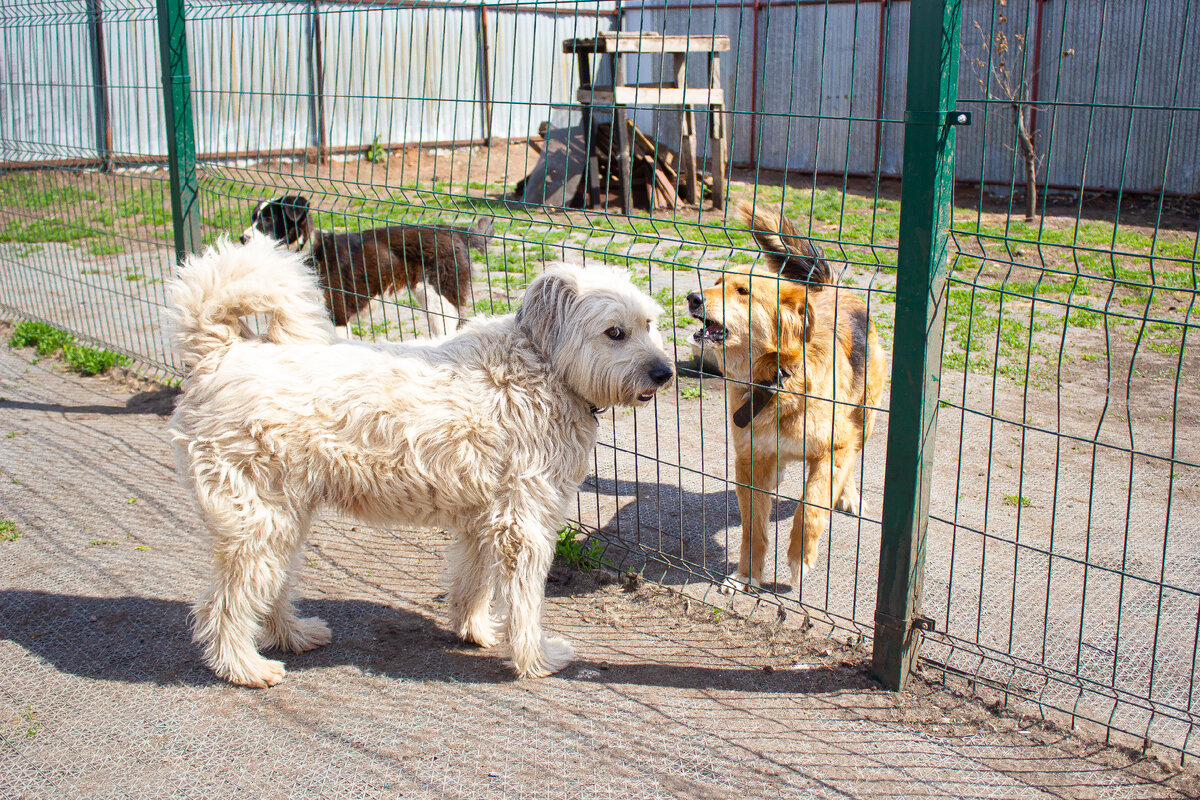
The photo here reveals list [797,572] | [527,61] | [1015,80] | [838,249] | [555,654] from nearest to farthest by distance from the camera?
[555,654] → [797,572] → [838,249] → [1015,80] → [527,61]

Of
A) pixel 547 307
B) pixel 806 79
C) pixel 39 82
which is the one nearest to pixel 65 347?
pixel 39 82

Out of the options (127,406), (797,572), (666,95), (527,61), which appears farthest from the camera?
(527,61)

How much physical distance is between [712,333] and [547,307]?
3.28 feet

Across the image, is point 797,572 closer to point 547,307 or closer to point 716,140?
point 547,307

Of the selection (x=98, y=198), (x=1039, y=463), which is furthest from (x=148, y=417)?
(x=1039, y=463)

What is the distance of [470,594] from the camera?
3518 mm

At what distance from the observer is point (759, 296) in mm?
3939

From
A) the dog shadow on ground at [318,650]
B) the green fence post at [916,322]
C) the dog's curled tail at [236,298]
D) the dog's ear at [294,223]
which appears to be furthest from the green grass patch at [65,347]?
the green fence post at [916,322]

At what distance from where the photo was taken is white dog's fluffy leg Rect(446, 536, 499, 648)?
3443 mm

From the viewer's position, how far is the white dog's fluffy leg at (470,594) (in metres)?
3.44

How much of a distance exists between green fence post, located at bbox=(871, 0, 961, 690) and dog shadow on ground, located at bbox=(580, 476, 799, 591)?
0.93m

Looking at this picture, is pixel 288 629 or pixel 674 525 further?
pixel 674 525

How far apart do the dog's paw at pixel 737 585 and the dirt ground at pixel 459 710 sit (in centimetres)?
12

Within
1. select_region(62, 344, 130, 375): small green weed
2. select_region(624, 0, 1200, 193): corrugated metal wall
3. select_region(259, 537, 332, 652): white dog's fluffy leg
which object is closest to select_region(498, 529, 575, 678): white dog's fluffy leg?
select_region(259, 537, 332, 652): white dog's fluffy leg
